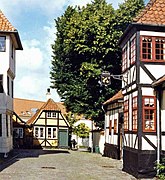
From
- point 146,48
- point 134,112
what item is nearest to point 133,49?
point 146,48

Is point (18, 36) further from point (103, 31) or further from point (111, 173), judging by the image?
point (111, 173)

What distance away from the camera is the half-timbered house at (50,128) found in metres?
49.2

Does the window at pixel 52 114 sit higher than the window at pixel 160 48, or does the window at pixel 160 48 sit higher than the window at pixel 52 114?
the window at pixel 160 48

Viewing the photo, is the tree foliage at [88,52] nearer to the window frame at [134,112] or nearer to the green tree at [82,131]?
the green tree at [82,131]

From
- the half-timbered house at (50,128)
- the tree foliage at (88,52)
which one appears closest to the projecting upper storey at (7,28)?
the tree foliage at (88,52)

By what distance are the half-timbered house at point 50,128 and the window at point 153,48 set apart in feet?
104

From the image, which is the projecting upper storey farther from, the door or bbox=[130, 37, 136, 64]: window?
the door

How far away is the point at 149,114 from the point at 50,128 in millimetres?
32471

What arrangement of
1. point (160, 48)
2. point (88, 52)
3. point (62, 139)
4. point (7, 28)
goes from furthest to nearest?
point (62, 139)
point (88, 52)
point (7, 28)
point (160, 48)

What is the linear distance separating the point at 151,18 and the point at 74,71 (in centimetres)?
1939

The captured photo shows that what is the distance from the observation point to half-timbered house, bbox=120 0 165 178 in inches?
711

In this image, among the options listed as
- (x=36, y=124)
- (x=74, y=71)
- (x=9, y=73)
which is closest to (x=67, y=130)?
(x=36, y=124)

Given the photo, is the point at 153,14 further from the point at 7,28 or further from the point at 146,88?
the point at 7,28

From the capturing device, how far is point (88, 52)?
34938 mm
